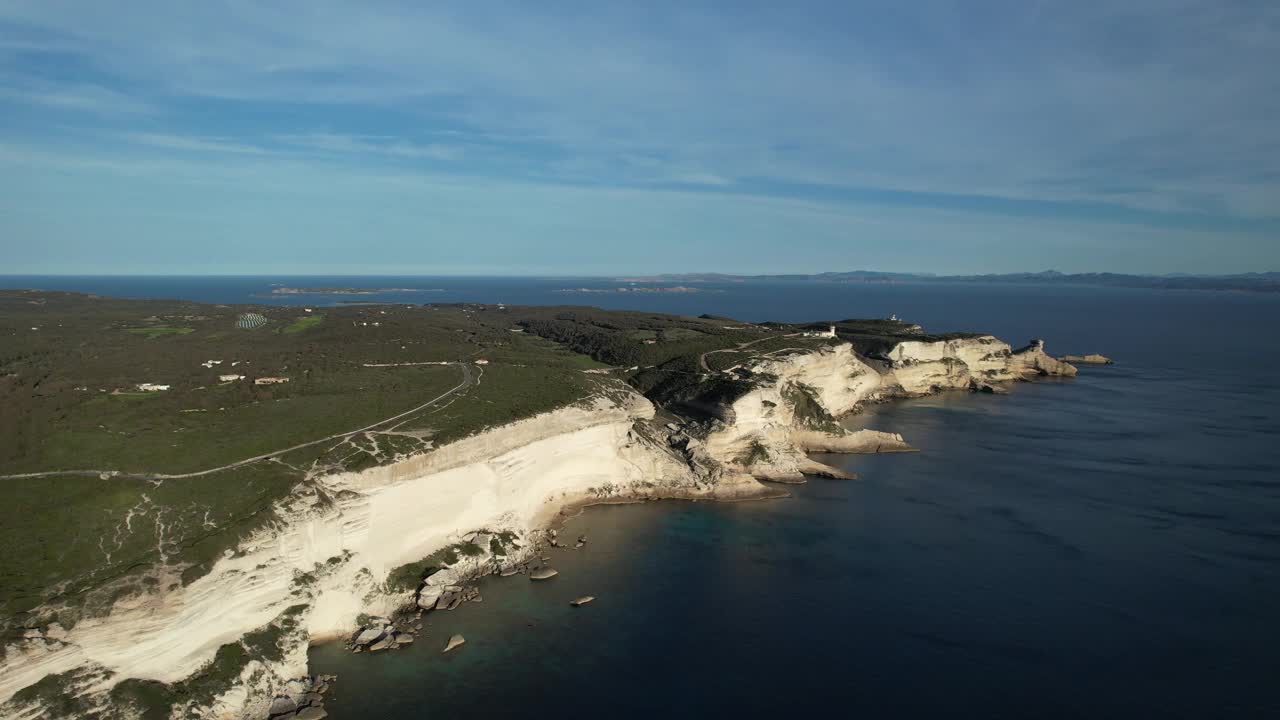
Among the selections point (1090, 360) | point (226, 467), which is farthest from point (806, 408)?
point (1090, 360)

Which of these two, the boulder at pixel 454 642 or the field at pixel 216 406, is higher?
the field at pixel 216 406

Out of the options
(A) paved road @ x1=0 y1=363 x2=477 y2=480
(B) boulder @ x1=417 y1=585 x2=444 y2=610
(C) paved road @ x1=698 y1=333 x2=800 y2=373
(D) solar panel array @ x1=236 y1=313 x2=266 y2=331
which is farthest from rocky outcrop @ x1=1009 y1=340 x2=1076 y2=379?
(D) solar panel array @ x1=236 y1=313 x2=266 y2=331

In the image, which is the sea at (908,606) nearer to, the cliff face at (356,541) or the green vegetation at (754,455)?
the cliff face at (356,541)

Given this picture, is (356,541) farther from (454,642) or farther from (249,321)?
(249,321)

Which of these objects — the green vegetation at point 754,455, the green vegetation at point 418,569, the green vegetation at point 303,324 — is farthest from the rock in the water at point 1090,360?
the green vegetation at point 303,324

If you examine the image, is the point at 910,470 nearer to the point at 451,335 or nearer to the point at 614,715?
the point at 614,715

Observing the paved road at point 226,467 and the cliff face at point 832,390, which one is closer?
the paved road at point 226,467
